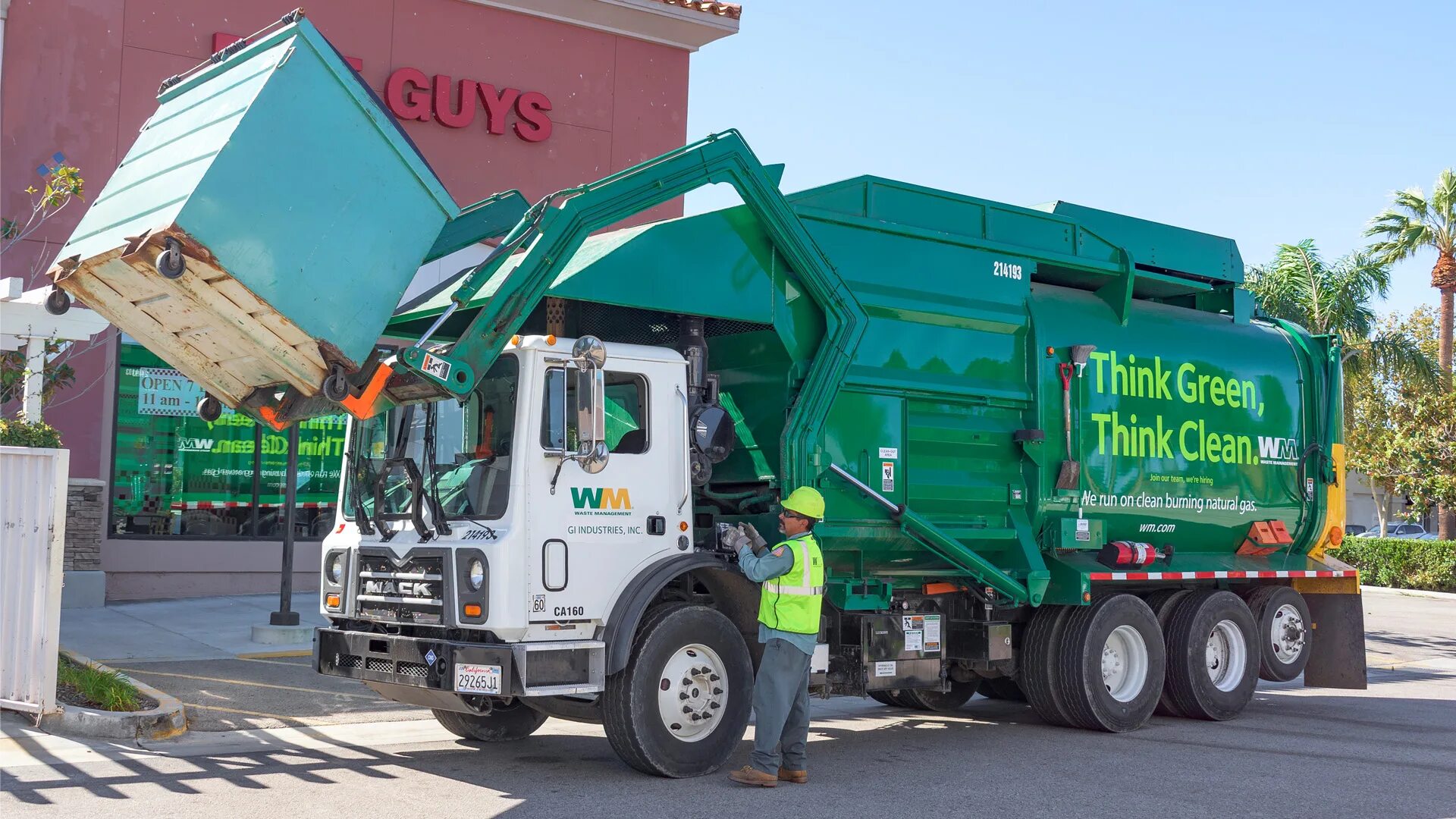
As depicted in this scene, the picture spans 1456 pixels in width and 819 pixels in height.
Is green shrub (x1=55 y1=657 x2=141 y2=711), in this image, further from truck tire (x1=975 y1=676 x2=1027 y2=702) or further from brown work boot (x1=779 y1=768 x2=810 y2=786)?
truck tire (x1=975 y1=676 x2=1027 y2=702)

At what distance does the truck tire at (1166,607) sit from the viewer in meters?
10.7

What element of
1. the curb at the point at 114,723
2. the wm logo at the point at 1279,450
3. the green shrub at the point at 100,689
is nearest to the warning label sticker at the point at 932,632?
the wm logo at the point at 1279,450

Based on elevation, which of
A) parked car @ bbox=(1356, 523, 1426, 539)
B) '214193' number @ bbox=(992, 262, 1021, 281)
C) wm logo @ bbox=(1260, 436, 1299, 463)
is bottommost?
parked car @ bbox=(1356, 523, 1426, 539)

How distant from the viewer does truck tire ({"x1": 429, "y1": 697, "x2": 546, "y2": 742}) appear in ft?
28.2

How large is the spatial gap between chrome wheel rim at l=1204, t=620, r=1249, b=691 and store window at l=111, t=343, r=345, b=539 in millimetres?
9721

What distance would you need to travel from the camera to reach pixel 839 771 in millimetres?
8109

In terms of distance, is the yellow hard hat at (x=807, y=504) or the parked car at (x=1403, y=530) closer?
the yellow hard hat at (x=807, y=504)

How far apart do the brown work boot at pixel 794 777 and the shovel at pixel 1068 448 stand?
10.9 ft

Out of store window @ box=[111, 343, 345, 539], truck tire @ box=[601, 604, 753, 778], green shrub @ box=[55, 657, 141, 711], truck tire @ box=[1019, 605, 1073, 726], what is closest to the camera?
truck tire @ box=[601, 604, 753, 778]

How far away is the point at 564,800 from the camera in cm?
691

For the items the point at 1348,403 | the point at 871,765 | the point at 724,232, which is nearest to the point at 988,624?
the point at 871,765

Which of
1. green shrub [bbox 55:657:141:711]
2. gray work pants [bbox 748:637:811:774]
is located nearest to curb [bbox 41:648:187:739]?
green shrub [bbox 55:657:141:711]

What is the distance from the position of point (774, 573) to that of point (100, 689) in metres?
4.47

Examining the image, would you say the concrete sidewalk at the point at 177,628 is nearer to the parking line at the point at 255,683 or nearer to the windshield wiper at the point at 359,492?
the parking line at the point at 255,683
